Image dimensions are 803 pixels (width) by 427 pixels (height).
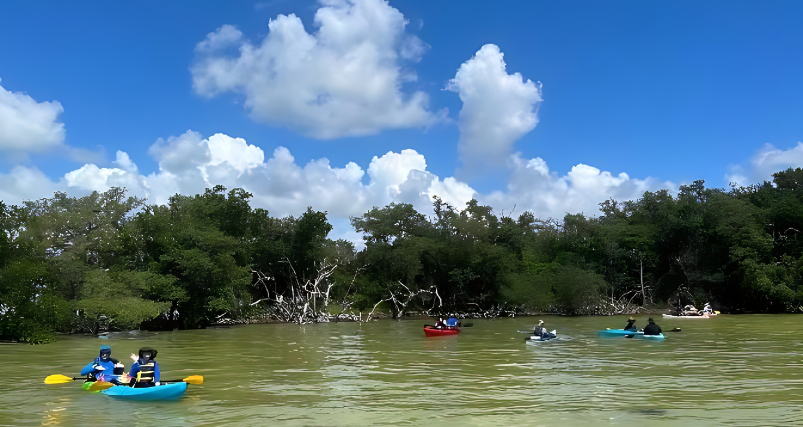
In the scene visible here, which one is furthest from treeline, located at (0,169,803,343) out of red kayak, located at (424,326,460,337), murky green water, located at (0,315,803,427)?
red kayak, located at (424,326,460,337)

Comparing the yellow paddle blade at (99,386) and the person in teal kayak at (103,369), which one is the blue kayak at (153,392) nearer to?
the yellow paddle blade at (99,386)

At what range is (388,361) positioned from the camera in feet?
71.3

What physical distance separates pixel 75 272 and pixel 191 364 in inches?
683

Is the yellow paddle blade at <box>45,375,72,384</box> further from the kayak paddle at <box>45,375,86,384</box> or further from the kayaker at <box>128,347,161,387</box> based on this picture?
the kayaker at <box>128,347,161,387</box>

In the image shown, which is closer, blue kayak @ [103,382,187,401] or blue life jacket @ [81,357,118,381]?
blue kayak @ [103,382,187,401]

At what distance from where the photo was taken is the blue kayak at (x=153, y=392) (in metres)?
14.2

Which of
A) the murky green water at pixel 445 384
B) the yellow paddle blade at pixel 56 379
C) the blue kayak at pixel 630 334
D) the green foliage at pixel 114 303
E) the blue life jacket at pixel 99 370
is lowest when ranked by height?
the murky green water at pixel 445 384

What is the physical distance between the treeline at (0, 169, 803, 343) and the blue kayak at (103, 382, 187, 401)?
20.4m

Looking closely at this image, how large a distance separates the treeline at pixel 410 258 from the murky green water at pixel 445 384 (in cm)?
923

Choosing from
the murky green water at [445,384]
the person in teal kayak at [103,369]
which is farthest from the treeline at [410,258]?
the person in teal kayak at [103,369]

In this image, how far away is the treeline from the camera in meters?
36.9

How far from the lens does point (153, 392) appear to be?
1417cm

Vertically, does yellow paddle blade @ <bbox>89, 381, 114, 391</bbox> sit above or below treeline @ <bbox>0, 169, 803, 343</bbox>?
below

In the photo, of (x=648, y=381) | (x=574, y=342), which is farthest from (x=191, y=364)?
(x=574, y=342)
